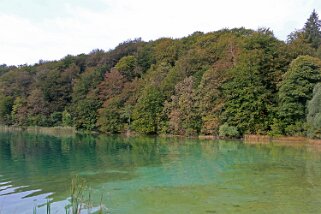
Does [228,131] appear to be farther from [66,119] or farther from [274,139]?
[66,119]

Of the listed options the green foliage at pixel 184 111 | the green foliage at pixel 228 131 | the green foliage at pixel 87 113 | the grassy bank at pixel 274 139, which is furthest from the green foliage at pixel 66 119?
the grassy bank at pixel 274 139

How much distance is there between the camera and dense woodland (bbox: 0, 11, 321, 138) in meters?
35.9

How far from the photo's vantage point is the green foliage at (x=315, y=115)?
30672 mm

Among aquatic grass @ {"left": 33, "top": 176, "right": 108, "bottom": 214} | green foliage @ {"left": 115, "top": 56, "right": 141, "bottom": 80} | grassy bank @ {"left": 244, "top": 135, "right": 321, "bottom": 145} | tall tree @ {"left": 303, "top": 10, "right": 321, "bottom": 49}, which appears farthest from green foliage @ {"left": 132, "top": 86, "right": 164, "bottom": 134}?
aquatic grass @ {"left": 33, "top": 176, "right": 108, "bottom": 214}

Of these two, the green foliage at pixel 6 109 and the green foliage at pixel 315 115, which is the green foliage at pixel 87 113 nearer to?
the green foliage at pixel 6 109

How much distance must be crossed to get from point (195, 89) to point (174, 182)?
92.1ft

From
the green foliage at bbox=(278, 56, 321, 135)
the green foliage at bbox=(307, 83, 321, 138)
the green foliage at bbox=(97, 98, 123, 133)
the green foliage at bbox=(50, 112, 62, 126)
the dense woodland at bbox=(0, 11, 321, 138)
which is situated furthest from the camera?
the green foliage at bbox=(50, 112, 62, 126)

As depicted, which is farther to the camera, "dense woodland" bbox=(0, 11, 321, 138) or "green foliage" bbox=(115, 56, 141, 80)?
"green foliage" bbox=(115, 56, 141, 80)

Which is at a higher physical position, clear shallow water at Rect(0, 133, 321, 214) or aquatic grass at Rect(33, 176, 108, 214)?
aquatic grass at Rect(33, 176, 108, 214)

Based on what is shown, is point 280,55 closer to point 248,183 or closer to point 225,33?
point 225,33

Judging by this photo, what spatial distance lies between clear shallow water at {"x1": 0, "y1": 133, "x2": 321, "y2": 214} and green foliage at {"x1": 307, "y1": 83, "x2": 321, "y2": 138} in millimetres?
7394

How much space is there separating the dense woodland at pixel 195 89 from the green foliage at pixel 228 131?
98 millimetres

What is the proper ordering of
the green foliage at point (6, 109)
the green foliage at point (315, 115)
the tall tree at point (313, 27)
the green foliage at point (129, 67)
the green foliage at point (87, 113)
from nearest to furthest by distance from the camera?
the green foliage at point (315, 115), the green foliage at point (87, 113), the tall tree at point (313, 27), the green foliage at point (129, 67), the green foliage at point (6, 109)

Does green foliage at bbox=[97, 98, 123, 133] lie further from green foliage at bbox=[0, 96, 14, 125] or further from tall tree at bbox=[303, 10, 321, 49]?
tall tree at bbox=[303, 10, 321, 49]
